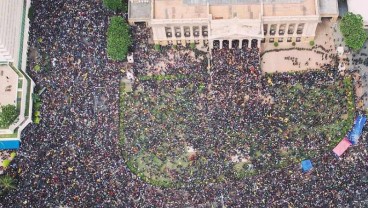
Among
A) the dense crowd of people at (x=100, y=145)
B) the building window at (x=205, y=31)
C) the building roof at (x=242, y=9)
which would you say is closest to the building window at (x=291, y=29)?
the building roof at (x=242, y=9)

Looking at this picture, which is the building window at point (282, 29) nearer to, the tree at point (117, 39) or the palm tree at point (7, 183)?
the tree at point (117, 39)

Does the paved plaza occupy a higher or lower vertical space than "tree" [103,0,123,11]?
lower

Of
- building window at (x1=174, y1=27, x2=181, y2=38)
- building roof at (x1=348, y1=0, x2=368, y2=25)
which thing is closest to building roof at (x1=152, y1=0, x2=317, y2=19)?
building window at (x1=174, y1=27, x2=181, y2=38)

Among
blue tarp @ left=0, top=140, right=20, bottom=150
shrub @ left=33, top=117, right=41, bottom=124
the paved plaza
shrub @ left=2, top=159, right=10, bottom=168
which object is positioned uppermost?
the paved plaza

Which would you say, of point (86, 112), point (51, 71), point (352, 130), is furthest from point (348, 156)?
point (51, 71)

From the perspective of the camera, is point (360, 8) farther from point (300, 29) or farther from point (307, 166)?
point (307, 166)

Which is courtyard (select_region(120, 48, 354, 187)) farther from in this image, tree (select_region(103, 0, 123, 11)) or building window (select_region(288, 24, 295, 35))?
tree (select_region(103, 0, 123, 11))
